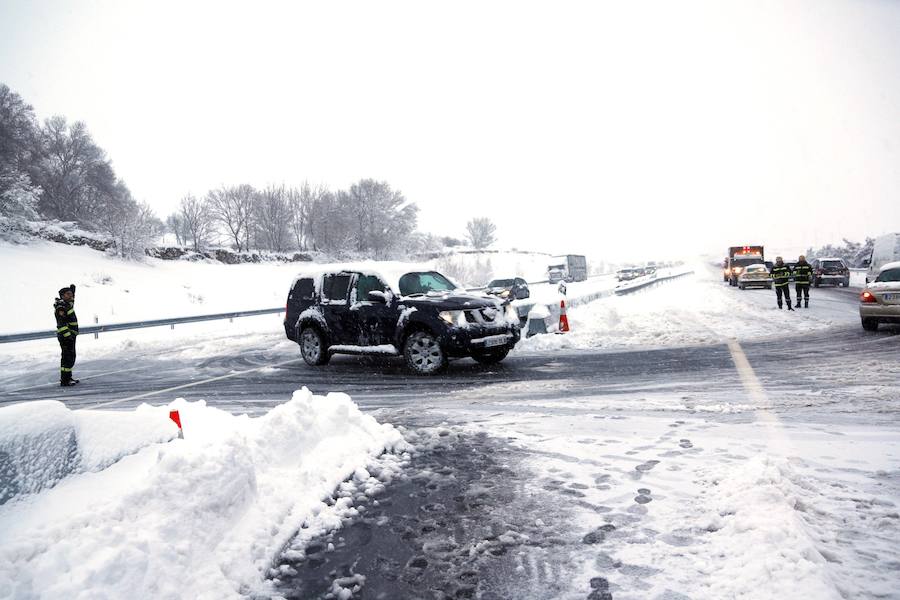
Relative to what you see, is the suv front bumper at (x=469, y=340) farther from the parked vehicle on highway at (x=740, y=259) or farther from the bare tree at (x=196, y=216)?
the bare tree at (x=196, y=216)

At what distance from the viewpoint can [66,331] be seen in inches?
399

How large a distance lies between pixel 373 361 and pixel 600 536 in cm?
835

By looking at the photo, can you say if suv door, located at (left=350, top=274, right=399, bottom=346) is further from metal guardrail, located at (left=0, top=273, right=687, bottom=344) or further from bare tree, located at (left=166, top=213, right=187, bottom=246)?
bare tree, located at (left=166, top=213, right=187, bottom=246)

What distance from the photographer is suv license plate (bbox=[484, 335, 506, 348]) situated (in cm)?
888

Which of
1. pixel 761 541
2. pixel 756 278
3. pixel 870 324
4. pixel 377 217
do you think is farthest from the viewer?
pixel 377 217

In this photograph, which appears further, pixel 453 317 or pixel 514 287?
pixel 514 287

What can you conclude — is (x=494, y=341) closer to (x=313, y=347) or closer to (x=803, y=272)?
(x=313, y=347)

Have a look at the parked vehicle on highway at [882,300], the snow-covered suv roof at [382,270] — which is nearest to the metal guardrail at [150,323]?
the snow-covered suv roof at [382,270]

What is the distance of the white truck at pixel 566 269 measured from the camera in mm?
51938

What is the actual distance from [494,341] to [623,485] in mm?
5214

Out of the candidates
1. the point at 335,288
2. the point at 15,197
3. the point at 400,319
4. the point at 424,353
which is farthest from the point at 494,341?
the point at 15,197

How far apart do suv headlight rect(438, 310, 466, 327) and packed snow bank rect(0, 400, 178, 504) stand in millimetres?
5315

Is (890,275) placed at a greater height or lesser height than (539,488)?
greater

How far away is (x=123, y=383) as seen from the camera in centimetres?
998
